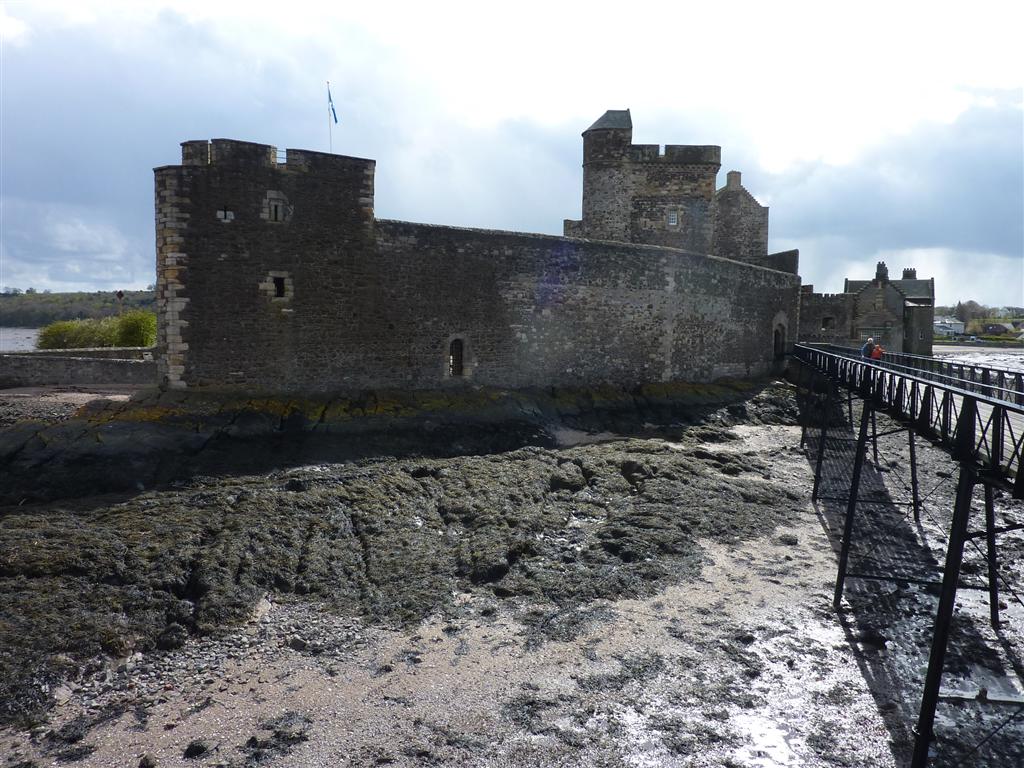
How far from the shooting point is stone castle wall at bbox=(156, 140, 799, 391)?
13.8 m

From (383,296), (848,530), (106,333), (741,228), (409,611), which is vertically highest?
(741,228)

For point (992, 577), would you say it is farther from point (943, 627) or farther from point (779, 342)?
point (779, 342)

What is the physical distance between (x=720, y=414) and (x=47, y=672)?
17.5 m

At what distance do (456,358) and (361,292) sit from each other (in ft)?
10.3

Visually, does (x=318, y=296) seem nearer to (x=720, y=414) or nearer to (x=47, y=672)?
(x=47, y=672)

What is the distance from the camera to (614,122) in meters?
24.6

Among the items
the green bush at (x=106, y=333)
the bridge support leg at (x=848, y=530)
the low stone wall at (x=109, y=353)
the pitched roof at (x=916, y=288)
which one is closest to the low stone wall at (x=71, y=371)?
the low stone wall at (x=109, y=353)

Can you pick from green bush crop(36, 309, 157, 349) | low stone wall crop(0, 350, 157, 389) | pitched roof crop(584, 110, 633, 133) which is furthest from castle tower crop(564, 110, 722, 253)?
green bush crop(36, 309, 157, 349)

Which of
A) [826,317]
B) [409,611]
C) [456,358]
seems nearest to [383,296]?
[456,358]

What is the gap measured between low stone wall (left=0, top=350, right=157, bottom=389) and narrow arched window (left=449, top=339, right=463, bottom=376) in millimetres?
9471

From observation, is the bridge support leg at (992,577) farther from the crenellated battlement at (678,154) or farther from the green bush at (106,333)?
the green bush at (106,333)

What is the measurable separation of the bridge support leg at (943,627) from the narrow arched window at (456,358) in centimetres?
1225

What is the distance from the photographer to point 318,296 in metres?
14.9

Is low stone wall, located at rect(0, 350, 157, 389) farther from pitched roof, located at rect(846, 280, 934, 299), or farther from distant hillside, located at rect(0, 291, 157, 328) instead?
distant hillside, located at rect(0, 291, 157, 328)
